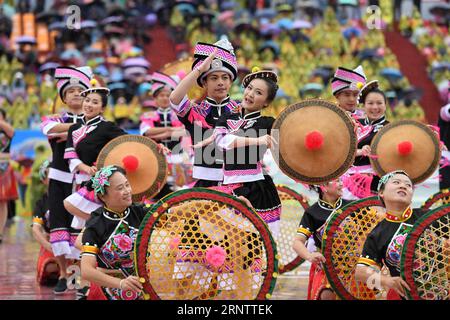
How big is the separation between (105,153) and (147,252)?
1.84 metres

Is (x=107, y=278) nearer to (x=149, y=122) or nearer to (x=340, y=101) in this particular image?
(x=340, y=101)

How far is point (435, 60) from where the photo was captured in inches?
673

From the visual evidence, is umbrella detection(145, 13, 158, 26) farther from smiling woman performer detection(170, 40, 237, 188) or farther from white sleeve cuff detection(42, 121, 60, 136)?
smiling woman performer detection(170, 40, 237, 188)

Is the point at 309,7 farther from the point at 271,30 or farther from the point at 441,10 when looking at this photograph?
the point at 441,10

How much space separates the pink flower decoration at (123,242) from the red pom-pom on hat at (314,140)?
1056 millimetres

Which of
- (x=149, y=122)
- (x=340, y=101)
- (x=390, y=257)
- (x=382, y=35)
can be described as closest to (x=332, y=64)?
(x=382, y=35)

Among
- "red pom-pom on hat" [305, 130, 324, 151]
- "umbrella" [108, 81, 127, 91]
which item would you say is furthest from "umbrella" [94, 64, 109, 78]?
"red pom-pom on hat" [305, 130, 324, 151]

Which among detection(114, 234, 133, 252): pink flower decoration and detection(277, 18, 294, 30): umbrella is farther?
detection(277, 18, 294, 30): umbrella

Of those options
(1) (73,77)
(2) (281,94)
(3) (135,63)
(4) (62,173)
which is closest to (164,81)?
(1) (73,77)

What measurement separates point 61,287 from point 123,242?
2.06m

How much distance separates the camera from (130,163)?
5875 mm

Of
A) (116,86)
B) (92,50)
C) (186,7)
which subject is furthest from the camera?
(186,7)

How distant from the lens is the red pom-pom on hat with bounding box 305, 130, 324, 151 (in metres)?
4.75

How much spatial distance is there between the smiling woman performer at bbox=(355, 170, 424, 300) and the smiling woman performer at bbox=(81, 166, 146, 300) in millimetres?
1135
